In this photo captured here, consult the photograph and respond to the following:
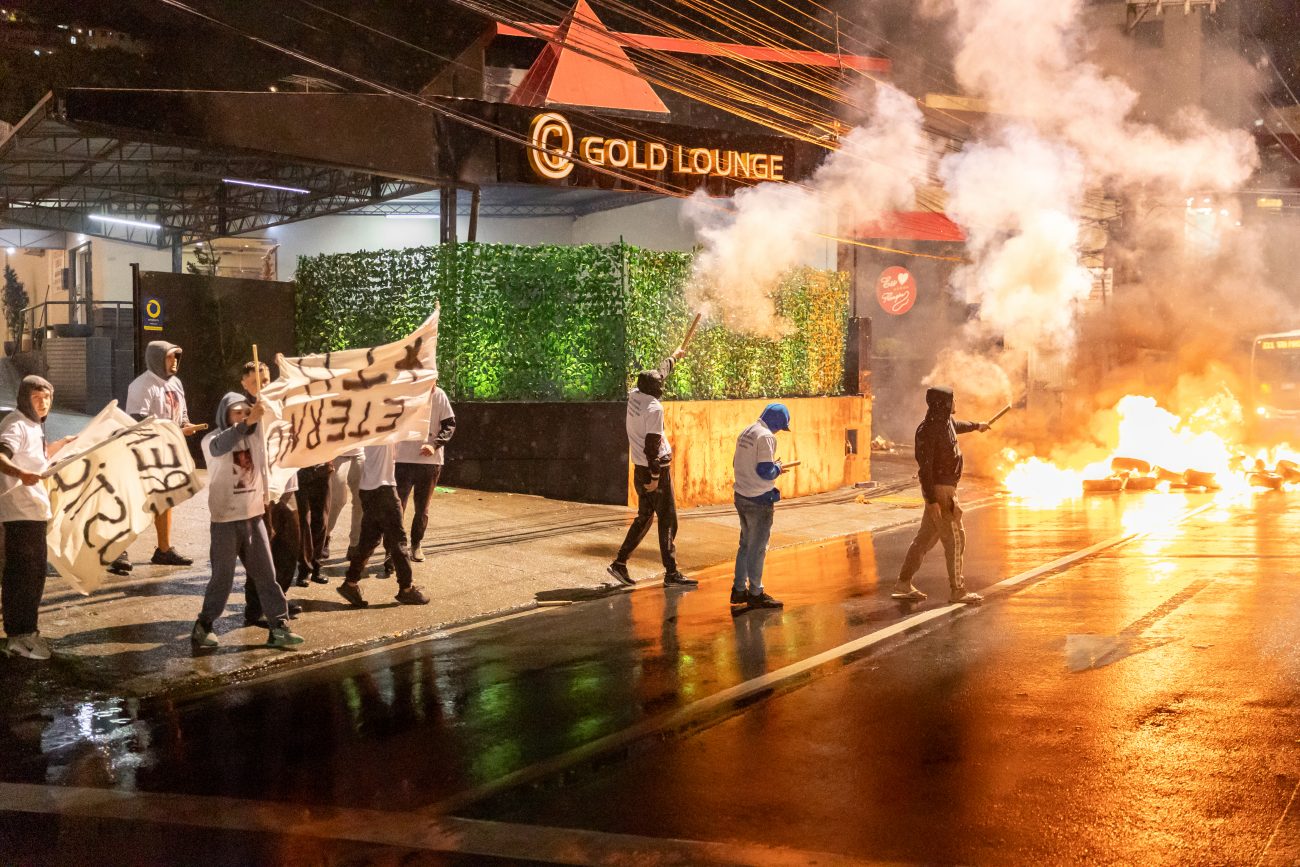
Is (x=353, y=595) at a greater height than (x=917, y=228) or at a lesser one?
lesser

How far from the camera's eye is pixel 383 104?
19.4 metres

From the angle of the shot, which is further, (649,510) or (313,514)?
(649,510)

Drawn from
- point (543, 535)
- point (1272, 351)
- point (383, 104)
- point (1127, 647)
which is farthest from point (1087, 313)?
point (1127, 647)

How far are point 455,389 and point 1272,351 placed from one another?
1046 inches

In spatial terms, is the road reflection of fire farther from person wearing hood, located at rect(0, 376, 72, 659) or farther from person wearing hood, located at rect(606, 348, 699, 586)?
person wearing hood, located at rect(0, 376, 72, 659)

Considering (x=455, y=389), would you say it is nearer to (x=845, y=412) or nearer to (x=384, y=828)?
(x=845, y=412)

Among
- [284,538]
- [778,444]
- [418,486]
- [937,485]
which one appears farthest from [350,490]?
[778,444]

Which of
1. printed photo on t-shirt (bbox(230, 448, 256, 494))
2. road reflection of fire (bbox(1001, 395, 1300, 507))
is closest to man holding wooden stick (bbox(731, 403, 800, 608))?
printed photo on t-shirt (bbox(230, 448, 256, 494))

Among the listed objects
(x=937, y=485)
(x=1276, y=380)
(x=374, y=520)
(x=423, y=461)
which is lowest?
(x=374, y=520)

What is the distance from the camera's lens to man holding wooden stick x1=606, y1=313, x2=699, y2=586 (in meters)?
10.7

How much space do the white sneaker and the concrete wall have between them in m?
8.17

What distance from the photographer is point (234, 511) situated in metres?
7.98

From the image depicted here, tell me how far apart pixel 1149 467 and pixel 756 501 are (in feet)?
46.3

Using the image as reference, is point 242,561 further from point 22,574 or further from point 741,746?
point 741,746
